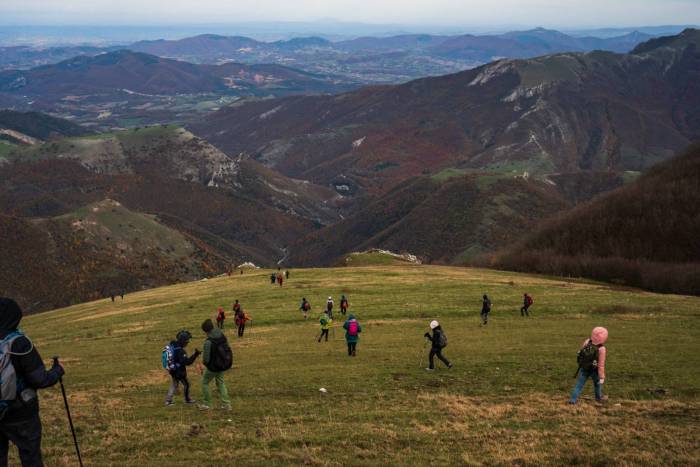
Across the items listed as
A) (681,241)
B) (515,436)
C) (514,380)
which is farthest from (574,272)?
(515,436)

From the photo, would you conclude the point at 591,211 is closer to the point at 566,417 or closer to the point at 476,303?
the point at 476,303

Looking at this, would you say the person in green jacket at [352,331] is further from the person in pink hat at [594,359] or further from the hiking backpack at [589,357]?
the hiking backpack at [589,357]

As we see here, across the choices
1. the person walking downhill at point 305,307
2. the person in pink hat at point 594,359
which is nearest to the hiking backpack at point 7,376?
the person in pink hat at point 594,359

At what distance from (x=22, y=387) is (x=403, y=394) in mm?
15366

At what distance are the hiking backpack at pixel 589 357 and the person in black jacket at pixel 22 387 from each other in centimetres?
1772

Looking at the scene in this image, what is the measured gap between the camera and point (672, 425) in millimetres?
19328

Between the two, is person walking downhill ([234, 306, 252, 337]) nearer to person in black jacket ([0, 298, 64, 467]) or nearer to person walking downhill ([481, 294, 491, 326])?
person walking downhill ([481, 294, 491, 326])

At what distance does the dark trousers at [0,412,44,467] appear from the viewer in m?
13.1

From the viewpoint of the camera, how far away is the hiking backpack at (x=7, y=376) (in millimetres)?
12469

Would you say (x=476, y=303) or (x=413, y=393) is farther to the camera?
(x=476, y=303)

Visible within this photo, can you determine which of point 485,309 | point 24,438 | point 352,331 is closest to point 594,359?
point 352,331

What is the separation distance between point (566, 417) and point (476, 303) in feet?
102

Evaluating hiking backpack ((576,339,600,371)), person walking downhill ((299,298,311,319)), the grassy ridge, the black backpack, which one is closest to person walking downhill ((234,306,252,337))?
the grassy ridge

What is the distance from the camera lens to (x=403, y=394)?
24.3m
